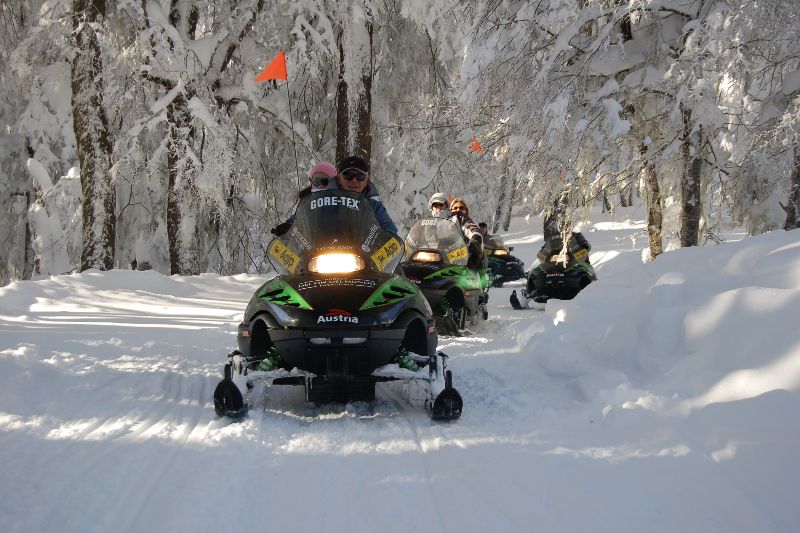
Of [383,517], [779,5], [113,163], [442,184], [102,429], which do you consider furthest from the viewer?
[442,184]

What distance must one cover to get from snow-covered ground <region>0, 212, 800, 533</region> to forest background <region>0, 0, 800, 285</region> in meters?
2.76

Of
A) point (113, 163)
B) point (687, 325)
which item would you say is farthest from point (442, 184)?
point (687, 325)

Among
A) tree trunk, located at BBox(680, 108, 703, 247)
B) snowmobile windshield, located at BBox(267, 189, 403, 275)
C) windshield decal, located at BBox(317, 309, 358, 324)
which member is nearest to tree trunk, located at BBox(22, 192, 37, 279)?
tree trunk, located at BBox(680, 108, 703, 247)

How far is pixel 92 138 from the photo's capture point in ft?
47.3

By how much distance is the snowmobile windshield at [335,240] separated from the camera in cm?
520

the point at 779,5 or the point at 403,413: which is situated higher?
the point at 779,5

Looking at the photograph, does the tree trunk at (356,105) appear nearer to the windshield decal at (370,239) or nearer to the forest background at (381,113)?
the forest background at (381,113)

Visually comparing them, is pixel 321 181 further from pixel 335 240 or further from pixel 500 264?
pixel 500 264

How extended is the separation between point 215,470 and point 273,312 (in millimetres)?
1528

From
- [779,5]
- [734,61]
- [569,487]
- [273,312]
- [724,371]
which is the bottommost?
[569,487]

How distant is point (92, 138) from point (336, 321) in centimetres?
1162

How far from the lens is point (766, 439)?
3.52 metres

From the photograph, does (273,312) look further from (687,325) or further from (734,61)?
(734,61)

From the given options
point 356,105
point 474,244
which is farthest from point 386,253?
point 356,105
